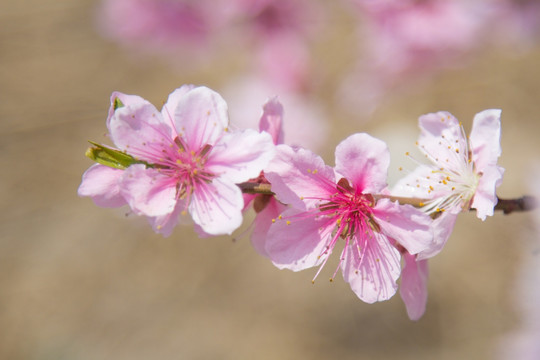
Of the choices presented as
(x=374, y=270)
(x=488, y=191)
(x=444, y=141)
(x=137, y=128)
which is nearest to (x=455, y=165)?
(x=444, y=141)

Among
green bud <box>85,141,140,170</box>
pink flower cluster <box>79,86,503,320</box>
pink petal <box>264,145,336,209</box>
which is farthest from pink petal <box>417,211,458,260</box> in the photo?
green bud <box>85,141,140,170</box>

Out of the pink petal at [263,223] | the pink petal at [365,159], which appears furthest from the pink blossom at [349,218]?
the pink petal at [263,223]

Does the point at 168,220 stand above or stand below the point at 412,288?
above

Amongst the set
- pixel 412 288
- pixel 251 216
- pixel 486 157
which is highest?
pixel 251 216

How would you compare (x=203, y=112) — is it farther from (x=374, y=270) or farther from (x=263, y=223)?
A: (x=374, y=270)

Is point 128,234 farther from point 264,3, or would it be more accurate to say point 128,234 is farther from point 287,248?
point 287,248

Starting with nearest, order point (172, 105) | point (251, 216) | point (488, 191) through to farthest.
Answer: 1. point (488, 191)
2. point (172, 105)
3. point (251, 216)
